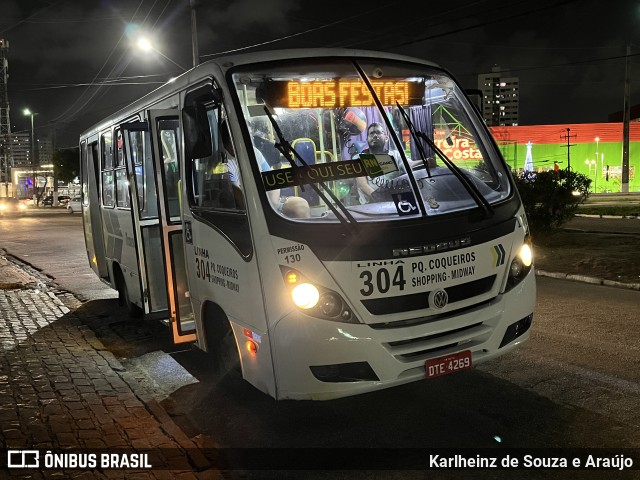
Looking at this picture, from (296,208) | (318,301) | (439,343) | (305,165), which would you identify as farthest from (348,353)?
(305,165)

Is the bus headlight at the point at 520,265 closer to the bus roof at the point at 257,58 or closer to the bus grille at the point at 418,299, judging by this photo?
the bus grille at the point at 418,299

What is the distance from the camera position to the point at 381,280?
416 cm

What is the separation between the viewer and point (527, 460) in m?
3.98

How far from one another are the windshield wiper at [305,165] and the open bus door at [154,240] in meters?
1.82

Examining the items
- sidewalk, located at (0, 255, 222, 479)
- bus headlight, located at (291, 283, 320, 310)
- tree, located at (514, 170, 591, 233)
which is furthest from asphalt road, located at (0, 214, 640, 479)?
tree, located at (514, 170, 591, 233)

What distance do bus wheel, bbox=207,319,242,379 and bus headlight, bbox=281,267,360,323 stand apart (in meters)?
1.10

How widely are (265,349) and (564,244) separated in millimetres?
11733

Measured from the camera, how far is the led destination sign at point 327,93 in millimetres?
4785

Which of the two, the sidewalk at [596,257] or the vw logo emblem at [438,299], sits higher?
the vw logo emblem at [438,299]

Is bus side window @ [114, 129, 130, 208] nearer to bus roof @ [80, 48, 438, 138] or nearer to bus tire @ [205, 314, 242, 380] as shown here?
bus roof @ [80, 48, 438, 138]

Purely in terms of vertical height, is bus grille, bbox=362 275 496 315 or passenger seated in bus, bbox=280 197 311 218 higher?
passenger seated in bus, bbox=280 197 311 218

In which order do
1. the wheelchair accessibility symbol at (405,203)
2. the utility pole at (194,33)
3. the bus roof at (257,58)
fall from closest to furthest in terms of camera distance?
the wheelchair accessibility symbol at (405,203)
the bus roof at (257,58)
the utility pole at (194,33)

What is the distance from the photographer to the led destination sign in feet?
15.7

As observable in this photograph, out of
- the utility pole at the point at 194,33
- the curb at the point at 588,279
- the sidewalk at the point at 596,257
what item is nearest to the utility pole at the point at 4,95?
the utility pole at the point at 194,33
